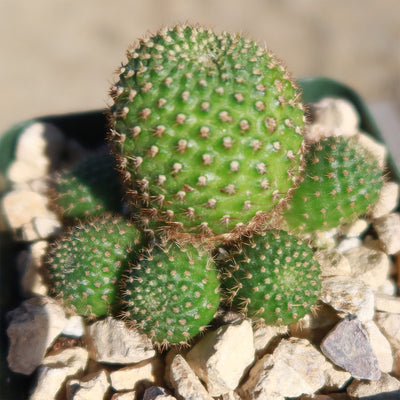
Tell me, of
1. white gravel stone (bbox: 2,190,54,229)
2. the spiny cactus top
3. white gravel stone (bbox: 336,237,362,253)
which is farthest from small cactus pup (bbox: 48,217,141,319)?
white gravel stone (bbox: 336,237,362,253)

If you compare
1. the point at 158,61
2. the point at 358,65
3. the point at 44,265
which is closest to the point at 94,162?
the point at 44,265

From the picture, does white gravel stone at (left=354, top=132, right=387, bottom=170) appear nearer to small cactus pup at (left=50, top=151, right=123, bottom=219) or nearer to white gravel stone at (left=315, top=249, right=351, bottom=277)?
white gravel stone at (left=315, top=249, right=351, bottom=277)

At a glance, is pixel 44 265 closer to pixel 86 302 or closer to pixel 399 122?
pixel 86 302

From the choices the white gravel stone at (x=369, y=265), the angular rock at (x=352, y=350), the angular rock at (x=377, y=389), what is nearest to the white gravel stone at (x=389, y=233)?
the white gravel stone at (x=369, y=265)

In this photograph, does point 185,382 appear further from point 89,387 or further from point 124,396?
point 89,387

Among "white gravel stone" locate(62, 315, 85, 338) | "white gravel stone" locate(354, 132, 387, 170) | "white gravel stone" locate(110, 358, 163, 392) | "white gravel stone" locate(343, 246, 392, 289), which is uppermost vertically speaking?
"white gravel stone" locate(354, 132, 387, 170)

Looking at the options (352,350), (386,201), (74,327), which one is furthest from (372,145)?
(74,327)

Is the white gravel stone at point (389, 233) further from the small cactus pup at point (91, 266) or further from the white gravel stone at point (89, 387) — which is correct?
the white gravel stone at point (89, 387)
